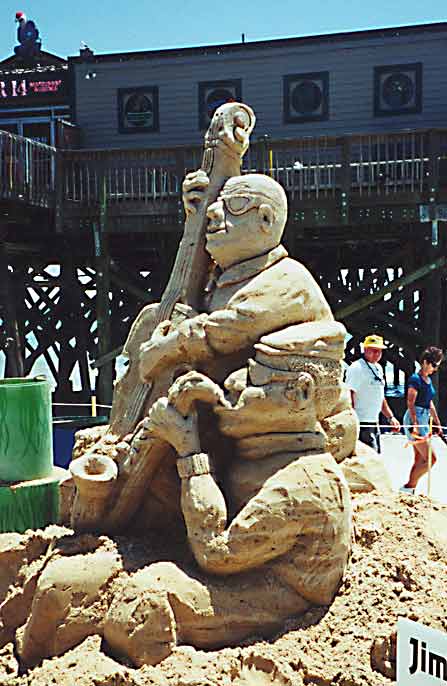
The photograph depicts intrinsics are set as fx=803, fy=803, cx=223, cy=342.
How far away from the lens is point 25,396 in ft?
15.2

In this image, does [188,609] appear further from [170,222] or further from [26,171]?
[26,171]

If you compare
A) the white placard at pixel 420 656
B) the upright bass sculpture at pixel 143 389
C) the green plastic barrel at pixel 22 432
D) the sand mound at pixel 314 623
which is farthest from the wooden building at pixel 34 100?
the white placard at pixel 420 656

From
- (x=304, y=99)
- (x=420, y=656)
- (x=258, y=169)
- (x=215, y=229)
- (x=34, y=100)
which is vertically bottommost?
(x=420, y=656)

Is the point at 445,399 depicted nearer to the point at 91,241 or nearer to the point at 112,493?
the point at 91,241

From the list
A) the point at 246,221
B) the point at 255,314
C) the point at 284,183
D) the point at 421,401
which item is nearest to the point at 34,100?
the point at 284,183

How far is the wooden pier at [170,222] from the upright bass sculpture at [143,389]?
17.3 feet

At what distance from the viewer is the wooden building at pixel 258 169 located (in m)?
9.79

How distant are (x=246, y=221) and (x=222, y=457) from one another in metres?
1.08

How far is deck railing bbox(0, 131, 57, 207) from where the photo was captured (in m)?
9.82

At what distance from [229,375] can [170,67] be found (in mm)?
11341

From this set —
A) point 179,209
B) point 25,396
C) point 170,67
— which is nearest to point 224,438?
point 25,396

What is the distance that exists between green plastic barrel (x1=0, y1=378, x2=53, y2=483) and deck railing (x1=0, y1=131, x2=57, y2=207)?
18.4ft

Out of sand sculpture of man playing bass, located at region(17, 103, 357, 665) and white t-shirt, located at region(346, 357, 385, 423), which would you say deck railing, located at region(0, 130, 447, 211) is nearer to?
white t-shirt, located at region(346, 357, 385, 423)

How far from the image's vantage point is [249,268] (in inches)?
145
